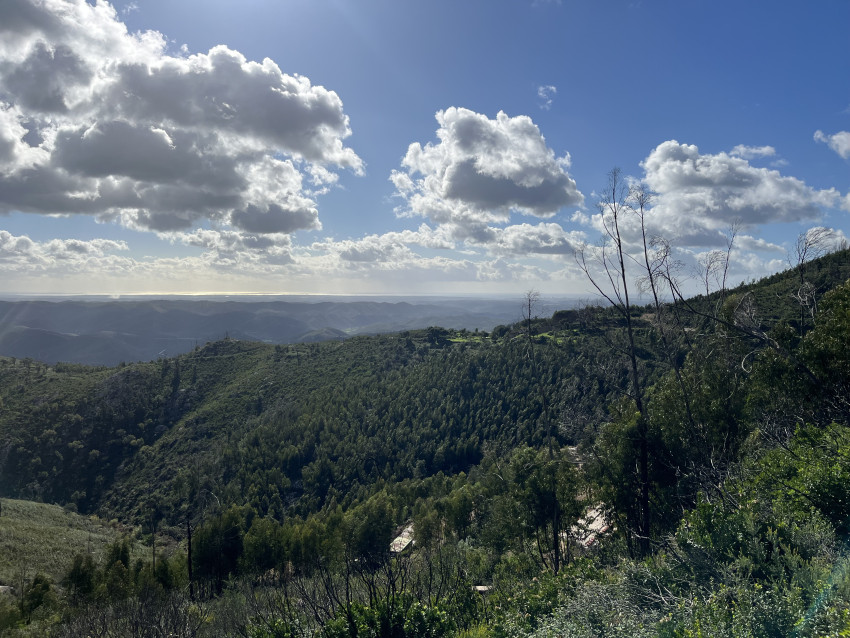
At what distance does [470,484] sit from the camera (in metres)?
49.9

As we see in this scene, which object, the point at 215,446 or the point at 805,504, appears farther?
the point at 215,446

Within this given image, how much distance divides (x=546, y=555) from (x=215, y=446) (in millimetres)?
81514

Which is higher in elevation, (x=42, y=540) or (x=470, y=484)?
(x=470, y=484)

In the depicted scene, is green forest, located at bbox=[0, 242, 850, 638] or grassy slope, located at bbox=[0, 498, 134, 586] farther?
grassy slope, located at bbox=[0, 498, 134, 586]

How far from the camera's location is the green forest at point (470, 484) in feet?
31.8

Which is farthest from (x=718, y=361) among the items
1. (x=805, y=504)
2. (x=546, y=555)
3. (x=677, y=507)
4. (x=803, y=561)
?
(x=546, y=555)

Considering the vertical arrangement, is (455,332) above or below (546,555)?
above

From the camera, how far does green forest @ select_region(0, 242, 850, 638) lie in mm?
9703

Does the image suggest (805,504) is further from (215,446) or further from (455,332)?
(455,332)

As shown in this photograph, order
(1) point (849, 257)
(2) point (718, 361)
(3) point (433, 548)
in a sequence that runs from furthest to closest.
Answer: (1) point (849, 257) → (3) point (433, 548) → (2) point (718, 361)

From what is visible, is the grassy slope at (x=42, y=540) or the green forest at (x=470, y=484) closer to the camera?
the green forest at (x=470, y=484)

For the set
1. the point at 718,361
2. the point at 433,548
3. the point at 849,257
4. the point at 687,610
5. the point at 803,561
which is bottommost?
the point at 433,548

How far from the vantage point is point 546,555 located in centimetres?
3011

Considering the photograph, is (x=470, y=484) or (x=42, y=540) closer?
(x=42, y=540)
